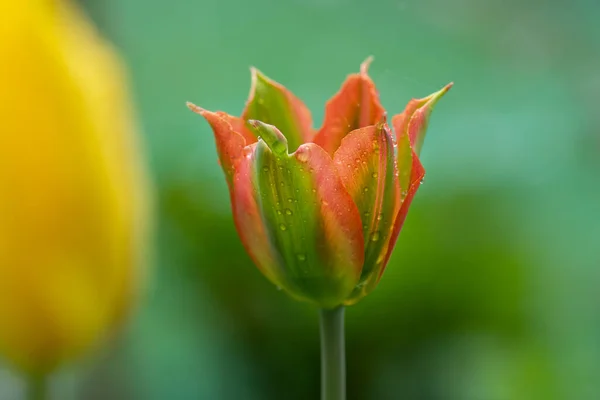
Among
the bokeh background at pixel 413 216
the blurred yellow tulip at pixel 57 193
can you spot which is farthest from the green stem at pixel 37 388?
the bokeh background at pixel 413 216

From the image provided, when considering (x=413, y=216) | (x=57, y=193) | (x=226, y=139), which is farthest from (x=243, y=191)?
(x=413, y=216)

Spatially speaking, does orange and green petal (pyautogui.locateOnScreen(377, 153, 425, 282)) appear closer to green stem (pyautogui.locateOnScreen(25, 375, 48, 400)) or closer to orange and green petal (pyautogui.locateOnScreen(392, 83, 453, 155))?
orange and green petal (pyautogui.locateOnScreen(392, 83, 453, 155))

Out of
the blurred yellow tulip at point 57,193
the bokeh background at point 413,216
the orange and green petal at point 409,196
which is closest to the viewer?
the orange and green petal at point 409,196

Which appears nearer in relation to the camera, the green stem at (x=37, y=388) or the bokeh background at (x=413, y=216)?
the green stem at (x=37, y=388)

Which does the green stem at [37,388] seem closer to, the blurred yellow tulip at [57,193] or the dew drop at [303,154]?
the blurred yellow tulip at [57,193]

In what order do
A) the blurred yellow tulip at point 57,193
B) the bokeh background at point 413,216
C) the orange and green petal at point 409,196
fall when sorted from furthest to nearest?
the bokeh background at point 413,216 → the blurred yellow tulip at point 57,193 → the orange and green petal at point 409,196

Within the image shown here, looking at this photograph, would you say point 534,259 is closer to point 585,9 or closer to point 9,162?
point 585,9

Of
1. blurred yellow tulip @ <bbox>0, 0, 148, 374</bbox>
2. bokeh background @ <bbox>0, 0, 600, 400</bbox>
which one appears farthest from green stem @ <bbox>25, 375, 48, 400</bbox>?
bokeh background @ <bbox>0, 0, 600, 400</bbox>

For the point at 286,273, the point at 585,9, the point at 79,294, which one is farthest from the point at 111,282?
the point at 585,9
